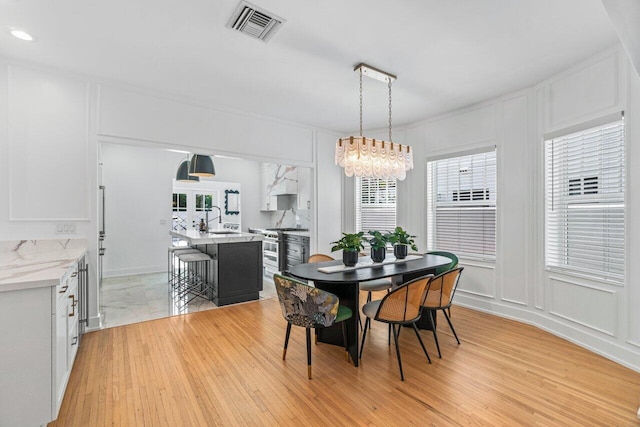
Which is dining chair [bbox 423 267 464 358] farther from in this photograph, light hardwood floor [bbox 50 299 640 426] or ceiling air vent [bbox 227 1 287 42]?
ceiling air vent [bbox 227 1 287 42]

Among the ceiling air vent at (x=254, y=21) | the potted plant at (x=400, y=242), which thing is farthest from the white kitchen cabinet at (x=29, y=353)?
the potted plant at (x=400, y=242)

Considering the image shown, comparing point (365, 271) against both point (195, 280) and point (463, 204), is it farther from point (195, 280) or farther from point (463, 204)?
point (195, 280)

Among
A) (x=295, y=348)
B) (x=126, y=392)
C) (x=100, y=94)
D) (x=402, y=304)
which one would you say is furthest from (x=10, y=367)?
(x=100, y=94)

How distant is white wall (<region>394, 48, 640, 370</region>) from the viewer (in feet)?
8.77

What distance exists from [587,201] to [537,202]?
1.67 ft

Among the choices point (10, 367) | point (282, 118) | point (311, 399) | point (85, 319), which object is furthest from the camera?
point (282, 118)

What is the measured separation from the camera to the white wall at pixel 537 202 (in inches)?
105

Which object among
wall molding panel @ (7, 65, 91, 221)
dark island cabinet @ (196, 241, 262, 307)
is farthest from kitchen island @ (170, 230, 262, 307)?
wall molding panel @ (7, 65, 91, 221)

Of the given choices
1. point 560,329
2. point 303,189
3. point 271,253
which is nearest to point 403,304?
point 560,329

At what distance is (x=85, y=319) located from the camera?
10.6 feet

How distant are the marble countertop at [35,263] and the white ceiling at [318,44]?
5.96 ft

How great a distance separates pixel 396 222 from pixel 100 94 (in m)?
4.37

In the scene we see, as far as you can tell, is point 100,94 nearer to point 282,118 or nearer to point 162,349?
point 282,118

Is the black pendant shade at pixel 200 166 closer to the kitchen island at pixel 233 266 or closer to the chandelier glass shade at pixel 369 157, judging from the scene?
the kitchen island at pixel 233 266
